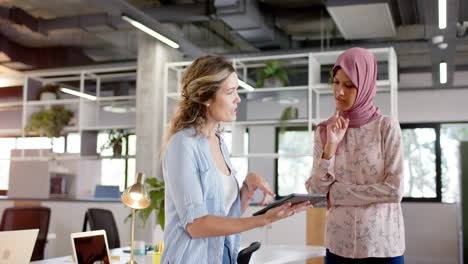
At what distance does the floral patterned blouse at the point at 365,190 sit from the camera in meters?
2.04

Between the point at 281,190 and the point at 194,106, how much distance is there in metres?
10.5

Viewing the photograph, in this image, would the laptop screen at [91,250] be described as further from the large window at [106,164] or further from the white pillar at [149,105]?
the large window at [106,164]

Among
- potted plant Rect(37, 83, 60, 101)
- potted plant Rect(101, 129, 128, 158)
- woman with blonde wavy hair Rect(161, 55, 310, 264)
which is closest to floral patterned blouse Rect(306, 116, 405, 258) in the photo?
woman with blonde wavy hair Rect(161, 55, 310, 264)

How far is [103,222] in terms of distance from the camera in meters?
5.08

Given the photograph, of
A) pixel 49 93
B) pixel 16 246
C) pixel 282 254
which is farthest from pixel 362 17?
pixel 16 246

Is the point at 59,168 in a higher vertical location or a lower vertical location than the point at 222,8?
lower

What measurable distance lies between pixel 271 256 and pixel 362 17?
4575 mm

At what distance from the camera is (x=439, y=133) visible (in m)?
11.3

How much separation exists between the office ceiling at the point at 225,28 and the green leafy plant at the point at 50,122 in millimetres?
Answer: 1271

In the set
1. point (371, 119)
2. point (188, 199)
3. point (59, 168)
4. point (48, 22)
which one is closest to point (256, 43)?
point (48, 22)

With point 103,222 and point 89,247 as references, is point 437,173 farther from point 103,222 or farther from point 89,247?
point 89,247

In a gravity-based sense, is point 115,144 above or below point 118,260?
above

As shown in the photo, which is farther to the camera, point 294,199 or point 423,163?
point 423,163

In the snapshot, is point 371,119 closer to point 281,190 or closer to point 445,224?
point 445,224
